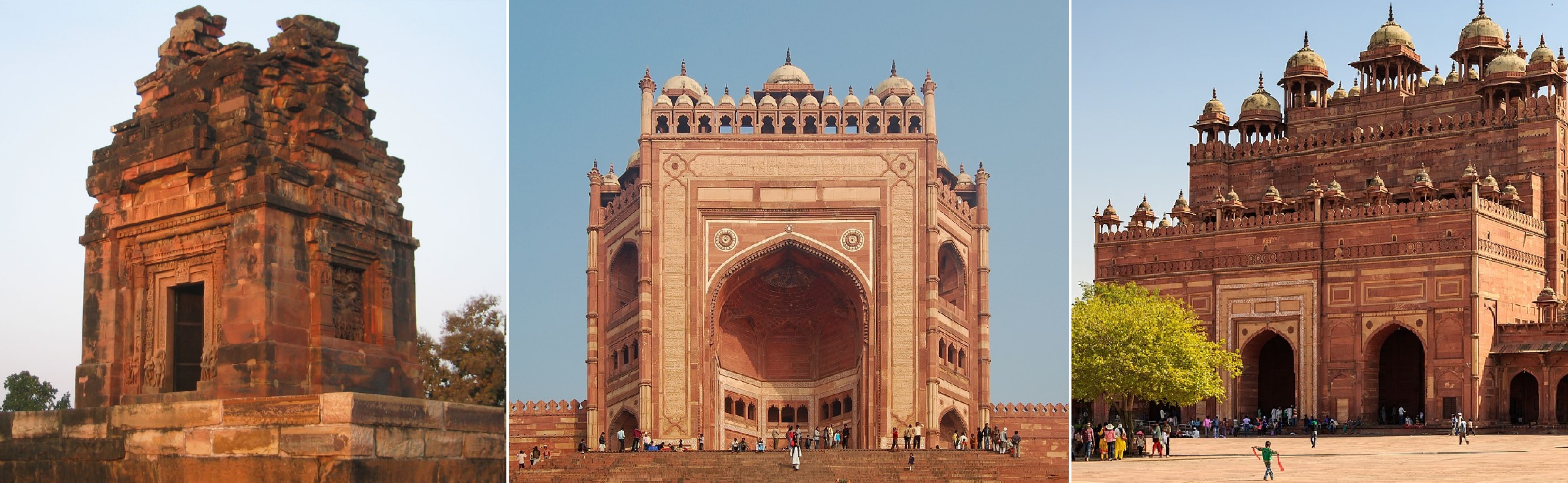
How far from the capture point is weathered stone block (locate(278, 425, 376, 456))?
11523 mm

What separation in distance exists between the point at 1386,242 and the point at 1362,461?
10488 mm

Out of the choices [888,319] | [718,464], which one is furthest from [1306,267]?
[718,464]

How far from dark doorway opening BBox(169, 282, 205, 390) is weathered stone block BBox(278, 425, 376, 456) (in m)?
2.73

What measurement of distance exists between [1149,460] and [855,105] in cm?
701

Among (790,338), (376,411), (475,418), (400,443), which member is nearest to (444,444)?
(475,418)

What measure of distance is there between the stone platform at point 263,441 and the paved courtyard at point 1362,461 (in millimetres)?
9031

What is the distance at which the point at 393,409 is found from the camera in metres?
11.9

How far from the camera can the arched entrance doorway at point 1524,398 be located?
31.5 m

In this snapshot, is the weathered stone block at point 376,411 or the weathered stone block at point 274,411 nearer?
the weathered stone block at point 376,411

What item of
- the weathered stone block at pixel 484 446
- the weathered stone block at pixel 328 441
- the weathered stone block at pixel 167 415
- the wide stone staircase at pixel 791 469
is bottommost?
the wide stone staircase at pixel 791 469

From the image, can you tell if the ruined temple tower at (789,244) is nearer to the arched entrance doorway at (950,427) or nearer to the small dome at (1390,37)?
the arched entrance doorway at (950,427)

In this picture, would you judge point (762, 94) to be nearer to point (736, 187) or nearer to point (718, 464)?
point (736, 187)

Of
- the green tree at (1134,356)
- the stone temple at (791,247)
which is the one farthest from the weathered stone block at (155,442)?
the green tree at (1134,356)

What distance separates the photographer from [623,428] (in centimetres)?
2777
